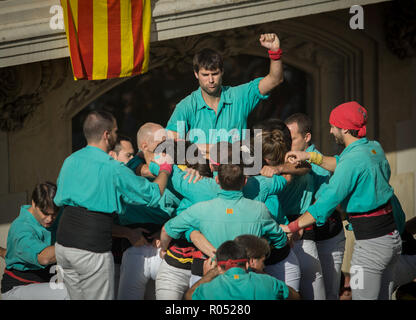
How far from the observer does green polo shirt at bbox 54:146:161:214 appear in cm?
556

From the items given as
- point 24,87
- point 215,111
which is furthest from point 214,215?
point 24,87

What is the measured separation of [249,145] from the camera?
19.6ft

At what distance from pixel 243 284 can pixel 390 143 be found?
432 centimetres

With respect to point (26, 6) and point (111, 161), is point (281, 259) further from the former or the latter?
point (26, 6)

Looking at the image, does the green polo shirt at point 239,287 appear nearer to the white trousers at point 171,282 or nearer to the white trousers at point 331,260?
the white trousers at point 171,282

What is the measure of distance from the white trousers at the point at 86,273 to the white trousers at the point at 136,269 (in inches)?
14.3

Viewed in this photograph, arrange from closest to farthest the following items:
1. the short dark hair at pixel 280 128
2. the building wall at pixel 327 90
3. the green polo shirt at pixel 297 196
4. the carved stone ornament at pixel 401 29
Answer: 1. the short dark hair at pixel 280 128
2. the green polo shirt at pixel 297 196
3. the building wall at pixel 327 90
4. the carved stone ornament at pixel 401 29

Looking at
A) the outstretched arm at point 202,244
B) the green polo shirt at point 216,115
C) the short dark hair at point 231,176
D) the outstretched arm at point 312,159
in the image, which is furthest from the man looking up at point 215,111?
the outstretched arm at point 202,244

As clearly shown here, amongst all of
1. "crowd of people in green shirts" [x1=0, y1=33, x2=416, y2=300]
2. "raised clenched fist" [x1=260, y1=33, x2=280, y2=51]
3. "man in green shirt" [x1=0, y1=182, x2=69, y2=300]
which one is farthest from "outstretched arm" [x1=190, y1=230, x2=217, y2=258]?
"raised clenched fist" [x1=260, y1=33, x2=280, y2=51]

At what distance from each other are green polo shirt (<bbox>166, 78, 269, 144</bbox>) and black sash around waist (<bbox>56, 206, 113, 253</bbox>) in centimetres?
124

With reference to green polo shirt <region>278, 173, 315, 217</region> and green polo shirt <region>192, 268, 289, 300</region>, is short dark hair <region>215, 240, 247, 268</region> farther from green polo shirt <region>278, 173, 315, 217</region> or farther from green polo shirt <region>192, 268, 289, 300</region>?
green polo shirt <region>278, 173, 315, 217</region>

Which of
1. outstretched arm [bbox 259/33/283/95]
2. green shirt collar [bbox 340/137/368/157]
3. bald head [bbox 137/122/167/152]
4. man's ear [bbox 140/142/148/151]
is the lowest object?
green shirt collar [bbox 340/137/368/157]

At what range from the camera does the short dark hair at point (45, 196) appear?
6.10 meters

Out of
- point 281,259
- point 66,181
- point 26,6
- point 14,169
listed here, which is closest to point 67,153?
point 14,169
